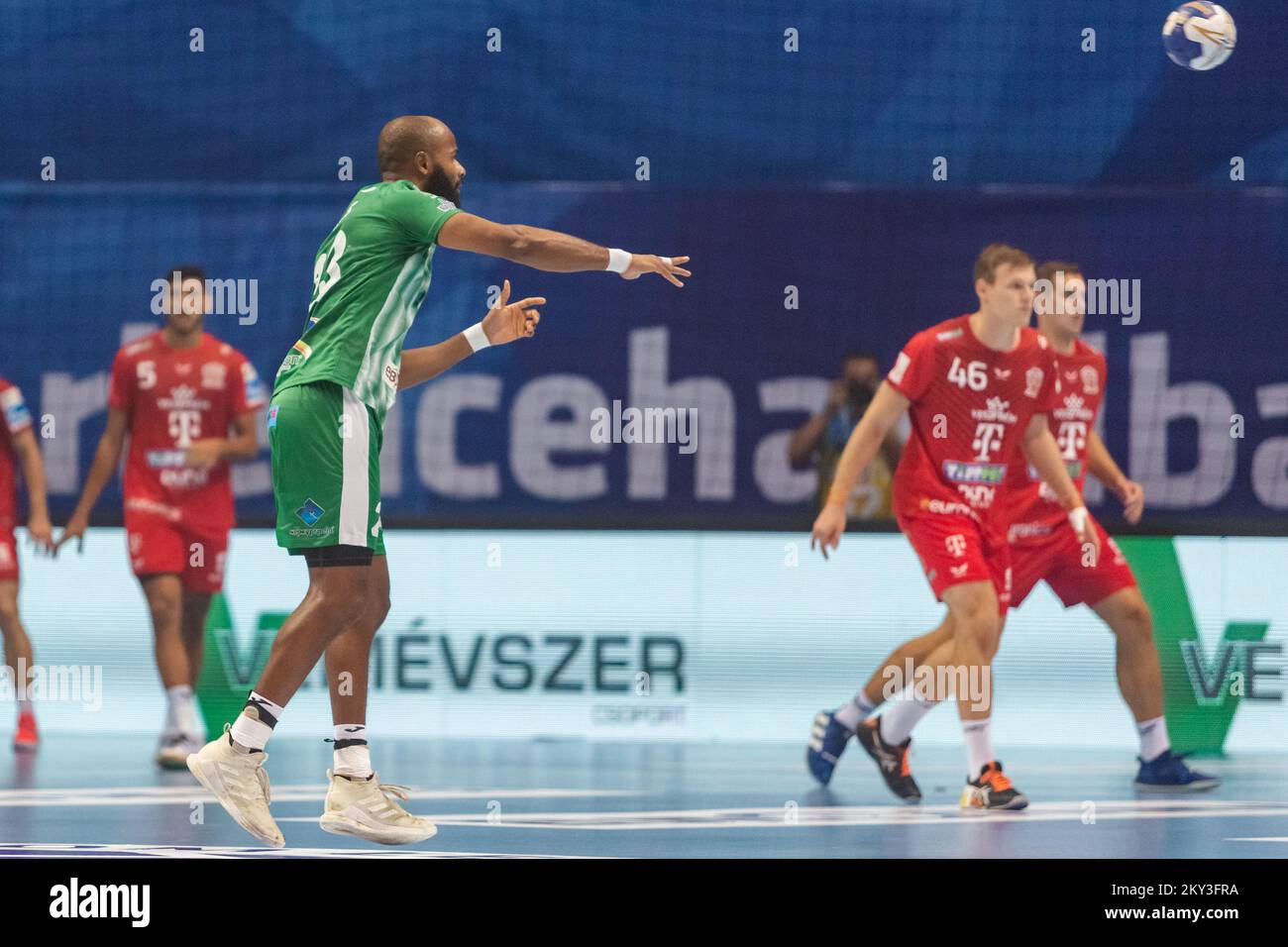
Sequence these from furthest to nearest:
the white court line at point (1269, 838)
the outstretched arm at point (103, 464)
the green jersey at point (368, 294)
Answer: the outstretched arm at point (103, 464), the white court line at point (1269, 838), the green jersey at point (368, 294)

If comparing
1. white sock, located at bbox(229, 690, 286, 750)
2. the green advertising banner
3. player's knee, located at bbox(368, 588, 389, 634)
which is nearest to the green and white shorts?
player's knee, located at bbox(368, 588, 389, 634)

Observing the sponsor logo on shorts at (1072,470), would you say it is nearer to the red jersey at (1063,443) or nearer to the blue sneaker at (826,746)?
the red jersey at (1063,443)

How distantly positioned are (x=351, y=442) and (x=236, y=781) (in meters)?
1.02

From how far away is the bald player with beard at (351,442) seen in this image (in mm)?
5297

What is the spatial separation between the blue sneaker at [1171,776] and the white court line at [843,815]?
0.49m

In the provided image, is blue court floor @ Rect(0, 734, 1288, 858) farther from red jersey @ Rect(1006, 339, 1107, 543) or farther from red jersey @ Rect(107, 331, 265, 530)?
red jersey @ Rect(107, 331, 265, 530)

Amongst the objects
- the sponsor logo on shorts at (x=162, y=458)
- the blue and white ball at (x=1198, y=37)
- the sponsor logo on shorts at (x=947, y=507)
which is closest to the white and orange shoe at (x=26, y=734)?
the sponsor logo on shorts at (x=162, y=458)

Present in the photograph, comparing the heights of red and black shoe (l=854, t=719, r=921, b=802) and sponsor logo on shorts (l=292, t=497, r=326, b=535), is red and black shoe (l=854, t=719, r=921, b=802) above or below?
below

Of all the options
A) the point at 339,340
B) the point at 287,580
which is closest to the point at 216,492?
the point at 287,580

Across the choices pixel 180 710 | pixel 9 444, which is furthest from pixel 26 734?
pixel 9 444

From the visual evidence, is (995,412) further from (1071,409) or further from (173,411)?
(173,411)

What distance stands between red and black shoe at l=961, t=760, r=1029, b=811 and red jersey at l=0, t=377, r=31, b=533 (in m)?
5.22

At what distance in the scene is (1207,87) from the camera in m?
10.6

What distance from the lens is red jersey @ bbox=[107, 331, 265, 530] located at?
9.22m
